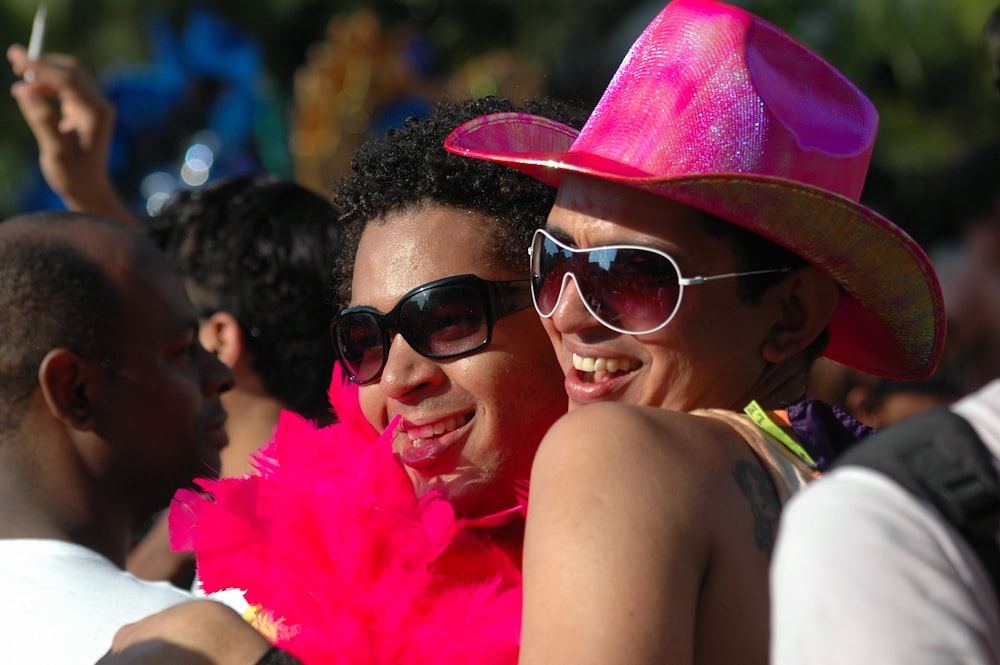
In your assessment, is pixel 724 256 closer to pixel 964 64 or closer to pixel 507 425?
pixel 507 425

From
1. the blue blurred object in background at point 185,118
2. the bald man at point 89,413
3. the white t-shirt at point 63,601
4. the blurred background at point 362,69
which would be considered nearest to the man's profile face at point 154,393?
the bald man at point 89,413

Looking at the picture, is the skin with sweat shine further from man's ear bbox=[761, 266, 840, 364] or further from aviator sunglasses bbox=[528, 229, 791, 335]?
man's ear bbox=[761, 266, 840, 364]

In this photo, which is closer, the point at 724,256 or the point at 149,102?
the point at 724,256

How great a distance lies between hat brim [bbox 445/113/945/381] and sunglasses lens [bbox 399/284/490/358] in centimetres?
26

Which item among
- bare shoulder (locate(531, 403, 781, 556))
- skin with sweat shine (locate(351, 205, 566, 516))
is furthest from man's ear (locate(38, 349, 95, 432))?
bare shoulder (locate(531, 403, 781, 556))

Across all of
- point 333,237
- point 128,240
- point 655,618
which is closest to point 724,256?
point 655,618

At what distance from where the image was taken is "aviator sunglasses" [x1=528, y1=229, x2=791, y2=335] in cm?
177

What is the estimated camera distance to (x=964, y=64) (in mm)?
10898

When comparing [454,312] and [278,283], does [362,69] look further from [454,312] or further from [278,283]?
[454,312]

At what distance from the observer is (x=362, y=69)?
1058 cm

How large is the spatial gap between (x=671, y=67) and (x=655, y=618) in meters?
0.87

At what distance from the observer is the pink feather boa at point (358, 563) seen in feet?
6.78

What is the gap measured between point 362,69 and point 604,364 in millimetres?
9103

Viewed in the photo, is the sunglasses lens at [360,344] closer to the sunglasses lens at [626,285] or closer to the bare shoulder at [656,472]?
the sunglasses lens at [626,285]
